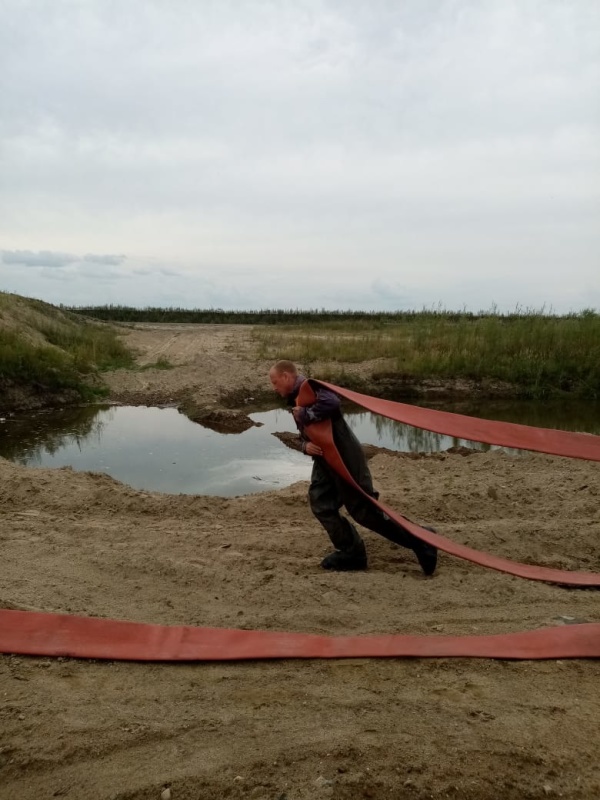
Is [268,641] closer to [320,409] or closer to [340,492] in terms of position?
[340,492]

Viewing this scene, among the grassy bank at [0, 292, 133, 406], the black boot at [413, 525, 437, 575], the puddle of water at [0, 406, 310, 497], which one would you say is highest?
the grassy bank at [0, 292, 133, 406]

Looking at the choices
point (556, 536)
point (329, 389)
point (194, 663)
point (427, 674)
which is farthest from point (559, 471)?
point (194, 663)

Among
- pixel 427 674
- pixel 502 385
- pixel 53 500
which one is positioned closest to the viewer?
pixel 427 674

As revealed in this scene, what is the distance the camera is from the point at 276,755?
2.63 metres

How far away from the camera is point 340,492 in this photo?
477cm

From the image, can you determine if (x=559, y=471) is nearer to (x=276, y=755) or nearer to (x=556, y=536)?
(x=556, y=536)

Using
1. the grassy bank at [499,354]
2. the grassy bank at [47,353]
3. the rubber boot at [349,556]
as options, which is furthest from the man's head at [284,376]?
the grassy bank at [499,354]

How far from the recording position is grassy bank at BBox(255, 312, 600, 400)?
653 inches

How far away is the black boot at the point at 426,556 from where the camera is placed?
4703 millimetres

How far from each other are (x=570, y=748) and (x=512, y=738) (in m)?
0.22

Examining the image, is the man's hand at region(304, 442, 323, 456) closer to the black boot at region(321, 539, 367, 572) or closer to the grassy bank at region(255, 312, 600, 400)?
the black boot at region(321, 539, 367, 572)

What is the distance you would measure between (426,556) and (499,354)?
541 inches

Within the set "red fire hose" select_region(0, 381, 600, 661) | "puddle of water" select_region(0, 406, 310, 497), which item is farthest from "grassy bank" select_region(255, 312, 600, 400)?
"red fire hose" select_region(0, 381, 600, 661)

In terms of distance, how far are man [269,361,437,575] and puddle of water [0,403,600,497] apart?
138 inches
